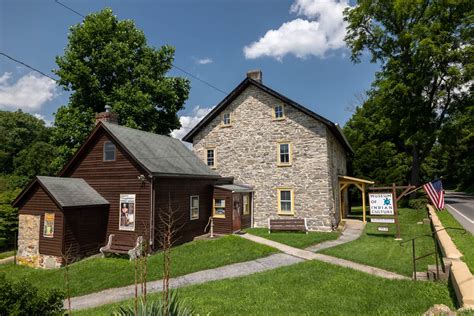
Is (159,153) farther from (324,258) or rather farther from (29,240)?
(324,258)

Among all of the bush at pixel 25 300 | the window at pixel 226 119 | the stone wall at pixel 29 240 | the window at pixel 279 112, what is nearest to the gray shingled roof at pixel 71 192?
the stone wall at pixel 29 240

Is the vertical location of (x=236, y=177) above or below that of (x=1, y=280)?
above

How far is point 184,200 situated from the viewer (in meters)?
17.9

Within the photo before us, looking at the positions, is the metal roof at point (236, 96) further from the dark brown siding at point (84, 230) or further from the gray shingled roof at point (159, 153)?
the dark brown siding at point (84, 230)

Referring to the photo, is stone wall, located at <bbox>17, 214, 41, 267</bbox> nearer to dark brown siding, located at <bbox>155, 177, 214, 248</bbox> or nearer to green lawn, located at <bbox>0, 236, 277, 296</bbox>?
green lawn, located at <bbox>0, 236, 277, 296</bbox>

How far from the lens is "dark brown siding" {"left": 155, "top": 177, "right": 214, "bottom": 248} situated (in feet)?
52.8

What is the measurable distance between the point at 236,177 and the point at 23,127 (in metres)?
43.9

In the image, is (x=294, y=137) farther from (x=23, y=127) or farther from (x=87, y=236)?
(x=23, y=127)

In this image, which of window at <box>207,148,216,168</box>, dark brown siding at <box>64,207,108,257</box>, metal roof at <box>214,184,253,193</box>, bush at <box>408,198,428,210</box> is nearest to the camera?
dark brown siding at <box>64,207,108,257</box>

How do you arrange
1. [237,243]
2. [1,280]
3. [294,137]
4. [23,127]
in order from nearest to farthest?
[1,280] < [237,243] < [294,137] < [23,127]

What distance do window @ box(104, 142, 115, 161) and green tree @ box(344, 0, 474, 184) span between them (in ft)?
→ 83.2

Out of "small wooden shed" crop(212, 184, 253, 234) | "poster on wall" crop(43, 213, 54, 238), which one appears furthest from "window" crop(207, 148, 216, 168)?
"poster on wall" crop(43, 213, 54, 238)

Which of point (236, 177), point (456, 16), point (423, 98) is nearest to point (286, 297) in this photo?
point (236, 177)

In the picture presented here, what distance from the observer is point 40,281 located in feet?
43.5
